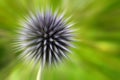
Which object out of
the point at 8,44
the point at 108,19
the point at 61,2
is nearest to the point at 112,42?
the point at 108,19

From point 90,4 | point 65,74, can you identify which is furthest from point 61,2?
point 65,74

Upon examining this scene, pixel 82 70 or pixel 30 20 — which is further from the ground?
pixel 30 20

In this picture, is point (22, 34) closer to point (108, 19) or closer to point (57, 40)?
point (57, 40)

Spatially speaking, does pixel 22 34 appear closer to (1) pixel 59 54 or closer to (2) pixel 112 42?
(1) pixel 59 54

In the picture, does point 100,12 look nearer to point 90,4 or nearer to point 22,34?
point 90,4

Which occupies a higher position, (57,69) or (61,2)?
(61,2)
